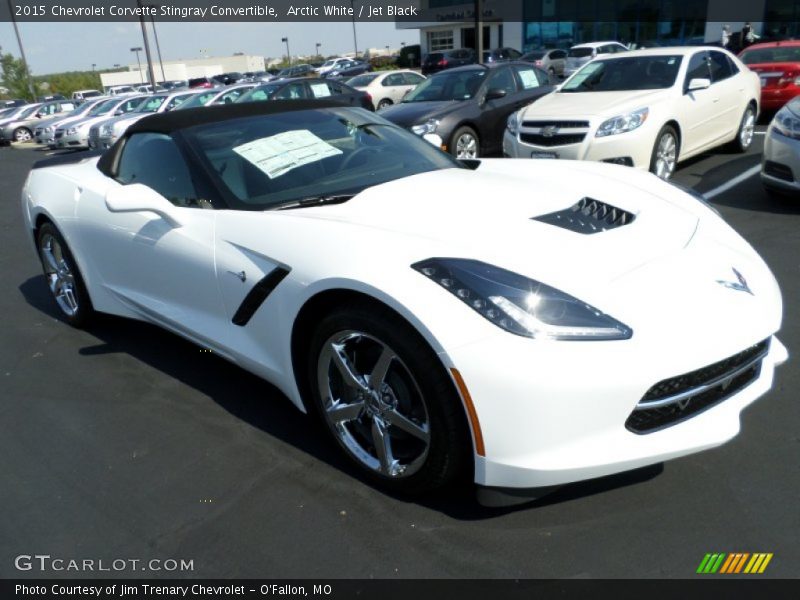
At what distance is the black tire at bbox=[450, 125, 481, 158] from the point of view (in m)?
8.55

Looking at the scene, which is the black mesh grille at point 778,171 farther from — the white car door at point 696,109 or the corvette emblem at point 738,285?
the corvette emblem at point 738,285

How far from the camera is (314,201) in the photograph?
2873 millimetres

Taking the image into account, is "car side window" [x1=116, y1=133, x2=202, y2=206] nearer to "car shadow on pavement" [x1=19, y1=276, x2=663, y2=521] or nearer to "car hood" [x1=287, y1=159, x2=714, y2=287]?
"car hood" [x1=287, y1=159, x2=714, y2=287]

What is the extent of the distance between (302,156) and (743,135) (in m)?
7.32

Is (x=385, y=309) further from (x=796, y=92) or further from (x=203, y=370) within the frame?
(x=796, y=92)

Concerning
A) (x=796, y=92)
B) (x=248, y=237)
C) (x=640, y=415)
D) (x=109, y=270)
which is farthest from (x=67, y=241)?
(x=796, y=92)

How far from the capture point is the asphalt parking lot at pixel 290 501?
7.12 feet

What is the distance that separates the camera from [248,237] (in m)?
2.72

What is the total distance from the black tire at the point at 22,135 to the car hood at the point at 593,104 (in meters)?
21.9

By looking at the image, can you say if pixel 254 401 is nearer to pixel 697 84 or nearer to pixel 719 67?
pixel 697 84

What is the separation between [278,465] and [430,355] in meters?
1.01

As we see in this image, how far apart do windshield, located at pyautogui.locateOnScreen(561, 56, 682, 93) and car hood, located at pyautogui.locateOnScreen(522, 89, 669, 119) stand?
217 millimetres

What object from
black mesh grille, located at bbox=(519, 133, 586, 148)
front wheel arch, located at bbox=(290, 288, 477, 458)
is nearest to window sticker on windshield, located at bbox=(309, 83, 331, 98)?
black mesh grille, located at bbox=(519, 133, 586, 148)

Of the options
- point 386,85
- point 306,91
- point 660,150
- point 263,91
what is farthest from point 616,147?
point 386,85
